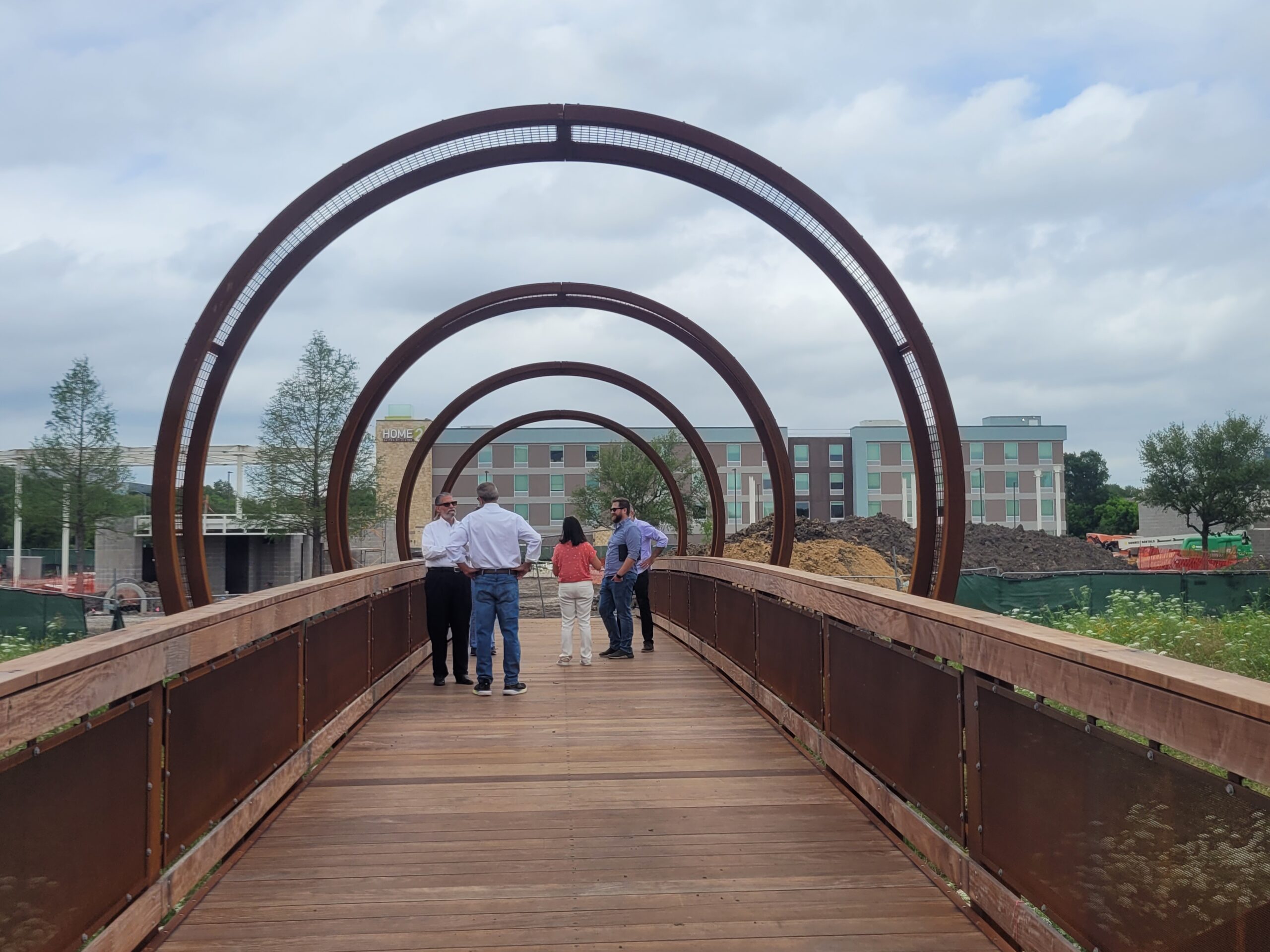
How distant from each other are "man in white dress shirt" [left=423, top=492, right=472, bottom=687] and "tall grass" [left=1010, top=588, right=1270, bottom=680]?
5312 mm

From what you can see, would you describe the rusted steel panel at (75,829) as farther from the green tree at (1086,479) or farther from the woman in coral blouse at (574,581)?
the green tree at (1086,479)

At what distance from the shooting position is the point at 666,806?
17.2 ft

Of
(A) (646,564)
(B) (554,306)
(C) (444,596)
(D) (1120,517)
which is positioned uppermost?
(B) (554,306)

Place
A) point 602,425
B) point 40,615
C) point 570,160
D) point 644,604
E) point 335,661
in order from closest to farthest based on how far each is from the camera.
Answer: point 335,661, point 570,160, point 644,604, point 40,615, point 602,425

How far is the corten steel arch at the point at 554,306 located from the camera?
40.8 ft

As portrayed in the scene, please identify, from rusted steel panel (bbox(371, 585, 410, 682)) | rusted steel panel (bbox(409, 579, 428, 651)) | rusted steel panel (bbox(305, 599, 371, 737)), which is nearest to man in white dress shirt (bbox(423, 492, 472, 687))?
rusted steel panel (bbox(371, 585, 410, 682))

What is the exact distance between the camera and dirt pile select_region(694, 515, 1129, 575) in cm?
3728

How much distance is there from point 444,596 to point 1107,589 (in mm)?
13160

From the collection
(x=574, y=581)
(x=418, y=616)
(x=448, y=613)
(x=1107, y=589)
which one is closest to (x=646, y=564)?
(x=574, y=581)

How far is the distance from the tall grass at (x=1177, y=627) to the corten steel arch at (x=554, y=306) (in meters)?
3.11

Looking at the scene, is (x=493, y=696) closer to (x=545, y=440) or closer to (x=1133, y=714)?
(x=1133, y=714)

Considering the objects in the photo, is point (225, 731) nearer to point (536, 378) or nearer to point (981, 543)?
point (536, 378)

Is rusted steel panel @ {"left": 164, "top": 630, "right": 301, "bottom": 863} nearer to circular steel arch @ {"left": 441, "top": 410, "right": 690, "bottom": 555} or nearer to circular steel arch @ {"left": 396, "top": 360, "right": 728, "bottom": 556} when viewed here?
circular steel arch @ {"left": 396, "top": 360, "right": 728, "bottom": 556}

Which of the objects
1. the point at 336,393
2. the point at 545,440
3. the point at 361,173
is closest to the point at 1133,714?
the point at 361,173
